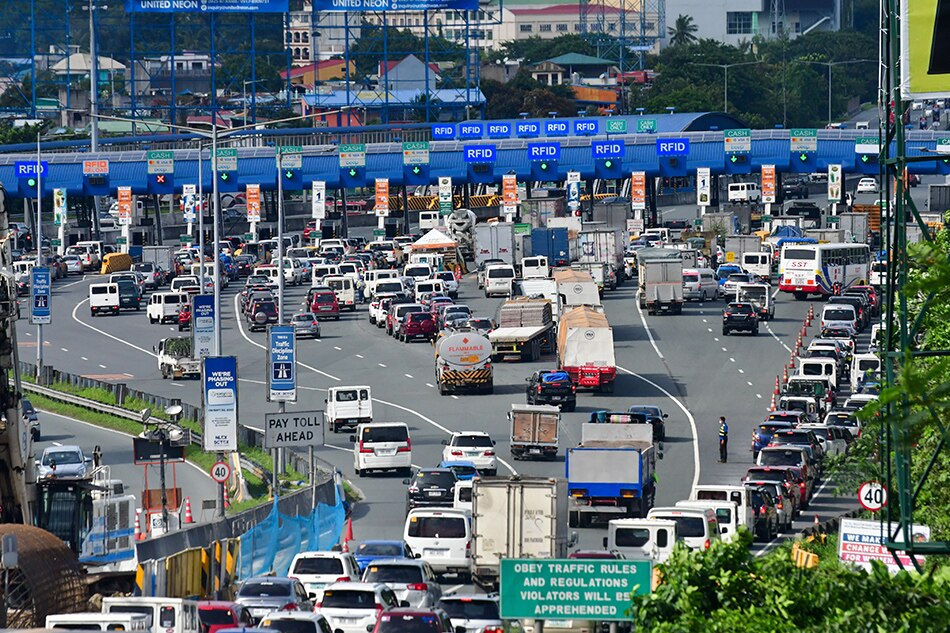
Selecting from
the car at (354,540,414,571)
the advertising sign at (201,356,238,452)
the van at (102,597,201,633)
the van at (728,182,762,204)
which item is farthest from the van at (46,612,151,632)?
the van at (728,182,762,204)

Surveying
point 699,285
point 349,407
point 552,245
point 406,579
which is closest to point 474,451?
point 349,407

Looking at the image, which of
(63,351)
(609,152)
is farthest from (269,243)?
(63,351)

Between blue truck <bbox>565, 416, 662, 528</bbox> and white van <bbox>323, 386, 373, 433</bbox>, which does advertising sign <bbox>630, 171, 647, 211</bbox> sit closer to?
white van <bbox>323, 386, 373, 433</bbox>

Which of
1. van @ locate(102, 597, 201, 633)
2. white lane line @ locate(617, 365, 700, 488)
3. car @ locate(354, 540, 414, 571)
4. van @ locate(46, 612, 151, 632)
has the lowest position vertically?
white lane line @ locate(617, 365, 700, 488)

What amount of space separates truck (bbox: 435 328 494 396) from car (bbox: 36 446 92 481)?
1332 cm

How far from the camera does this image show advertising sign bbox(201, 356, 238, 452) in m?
41.6

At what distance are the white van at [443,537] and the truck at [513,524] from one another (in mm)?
1170

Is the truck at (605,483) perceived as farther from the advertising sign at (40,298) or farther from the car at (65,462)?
the advertising sign at (40,298)

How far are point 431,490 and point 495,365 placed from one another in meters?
24.6

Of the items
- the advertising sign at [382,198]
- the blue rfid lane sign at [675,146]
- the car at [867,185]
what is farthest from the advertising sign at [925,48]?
Result: the car at [867,185]

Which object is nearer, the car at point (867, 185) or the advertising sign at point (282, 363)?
the advertising sign at point (282, 363)

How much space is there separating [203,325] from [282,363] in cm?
593

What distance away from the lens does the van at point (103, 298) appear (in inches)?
3447

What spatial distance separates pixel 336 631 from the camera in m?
29.2
